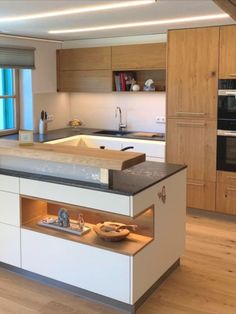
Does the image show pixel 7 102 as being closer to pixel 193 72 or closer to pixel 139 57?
pixel 139 57

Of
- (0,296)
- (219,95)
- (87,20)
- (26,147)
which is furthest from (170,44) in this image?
(0,296)

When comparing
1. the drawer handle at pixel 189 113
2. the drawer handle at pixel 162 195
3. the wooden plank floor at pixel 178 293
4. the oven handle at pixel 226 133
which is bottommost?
the wooden plank floor at pixel 178 293

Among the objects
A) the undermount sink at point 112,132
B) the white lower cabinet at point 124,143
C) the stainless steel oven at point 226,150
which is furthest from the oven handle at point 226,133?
the undermount sink at point 112,132

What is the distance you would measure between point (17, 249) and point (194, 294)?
4.95ft

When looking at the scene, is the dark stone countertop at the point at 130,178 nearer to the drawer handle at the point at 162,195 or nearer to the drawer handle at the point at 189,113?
the drawer handle at the point at 162,195

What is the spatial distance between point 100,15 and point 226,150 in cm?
213

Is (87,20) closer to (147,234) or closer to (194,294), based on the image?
(147,234)

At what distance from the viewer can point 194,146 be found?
5.04 meters

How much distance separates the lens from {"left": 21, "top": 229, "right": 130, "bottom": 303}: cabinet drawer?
297 centimetres

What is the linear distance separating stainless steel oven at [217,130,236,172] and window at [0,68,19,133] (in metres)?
3.04

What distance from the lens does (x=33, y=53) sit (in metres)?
5.93

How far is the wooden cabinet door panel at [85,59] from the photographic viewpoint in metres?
5.90

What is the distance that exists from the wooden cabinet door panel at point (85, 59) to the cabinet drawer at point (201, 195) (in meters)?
2.10

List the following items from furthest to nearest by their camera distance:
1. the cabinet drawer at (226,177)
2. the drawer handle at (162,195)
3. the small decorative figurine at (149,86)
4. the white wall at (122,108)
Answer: the white wall at (122,108) < the small decorative figurine at (149,86) < the cabinet drawer at (226,177) < the drawer handle at (162,195)
